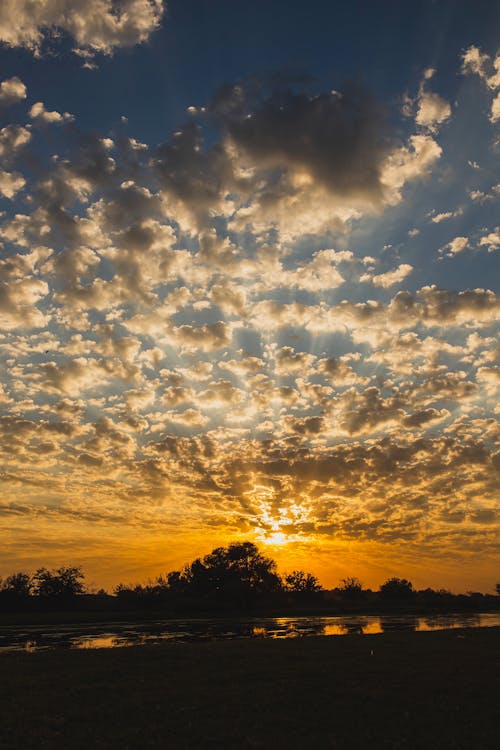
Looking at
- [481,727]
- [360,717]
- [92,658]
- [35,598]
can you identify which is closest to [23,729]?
[360,717]

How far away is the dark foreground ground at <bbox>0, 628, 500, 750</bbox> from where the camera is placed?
1289cm

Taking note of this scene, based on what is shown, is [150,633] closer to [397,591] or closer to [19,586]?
[19,586]

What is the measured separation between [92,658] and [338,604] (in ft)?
447

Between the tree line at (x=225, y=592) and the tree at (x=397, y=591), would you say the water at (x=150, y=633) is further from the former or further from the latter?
the tree at (x=397, y=591)

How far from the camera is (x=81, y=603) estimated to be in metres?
117

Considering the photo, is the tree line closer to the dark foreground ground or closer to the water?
the water

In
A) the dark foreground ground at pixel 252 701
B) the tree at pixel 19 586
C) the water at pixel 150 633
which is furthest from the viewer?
the tree at pixel 19 586

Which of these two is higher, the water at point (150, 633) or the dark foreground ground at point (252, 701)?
the dark foreground ground at point (252, 701)

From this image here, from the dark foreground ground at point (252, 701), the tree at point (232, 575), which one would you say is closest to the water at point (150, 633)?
the dark foreground ground at point (252, 701)

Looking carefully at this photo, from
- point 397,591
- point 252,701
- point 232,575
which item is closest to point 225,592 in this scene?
point 232,575

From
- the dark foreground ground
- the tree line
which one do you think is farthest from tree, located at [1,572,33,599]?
the dark foreground ground

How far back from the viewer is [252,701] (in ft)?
55.9

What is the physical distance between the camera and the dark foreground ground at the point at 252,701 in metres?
12.9

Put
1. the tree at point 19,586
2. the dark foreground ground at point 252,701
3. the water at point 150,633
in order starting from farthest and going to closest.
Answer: the tree at point 19,586
the water at point 150,633
the dark foreground ground at point 252,701
